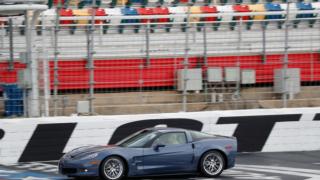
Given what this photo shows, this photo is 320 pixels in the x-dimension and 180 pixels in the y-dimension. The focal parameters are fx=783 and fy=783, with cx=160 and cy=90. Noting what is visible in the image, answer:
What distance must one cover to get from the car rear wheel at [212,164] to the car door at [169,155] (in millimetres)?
268

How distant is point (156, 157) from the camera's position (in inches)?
590

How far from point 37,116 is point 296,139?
21.3 ft

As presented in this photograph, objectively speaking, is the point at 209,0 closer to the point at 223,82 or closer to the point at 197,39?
the point at 197,39

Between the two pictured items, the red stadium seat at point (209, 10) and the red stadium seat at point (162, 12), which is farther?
the red stadium seat at point (209, 10)

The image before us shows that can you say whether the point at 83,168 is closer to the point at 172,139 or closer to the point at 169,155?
the point at 169,155

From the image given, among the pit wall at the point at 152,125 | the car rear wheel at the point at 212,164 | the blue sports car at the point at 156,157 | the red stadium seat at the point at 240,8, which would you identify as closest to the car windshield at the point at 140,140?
the blue sports car at the point at 156,157

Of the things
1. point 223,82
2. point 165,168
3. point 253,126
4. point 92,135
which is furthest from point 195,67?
point 165,168

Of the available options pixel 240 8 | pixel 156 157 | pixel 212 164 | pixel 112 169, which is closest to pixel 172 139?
pixel 156 157

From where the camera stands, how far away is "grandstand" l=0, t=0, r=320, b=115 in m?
19.2

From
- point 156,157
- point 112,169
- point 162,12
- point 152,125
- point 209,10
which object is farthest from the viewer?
point 209,10

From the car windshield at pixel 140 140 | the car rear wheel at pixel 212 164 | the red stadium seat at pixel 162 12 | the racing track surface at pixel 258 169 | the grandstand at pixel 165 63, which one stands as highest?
the red stadium seat at pixel 162 12

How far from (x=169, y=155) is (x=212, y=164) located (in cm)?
93

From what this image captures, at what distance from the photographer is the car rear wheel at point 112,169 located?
1469cm

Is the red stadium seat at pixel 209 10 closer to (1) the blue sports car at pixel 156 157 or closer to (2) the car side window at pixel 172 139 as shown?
(1) the blue sports car at pixel 156 157
